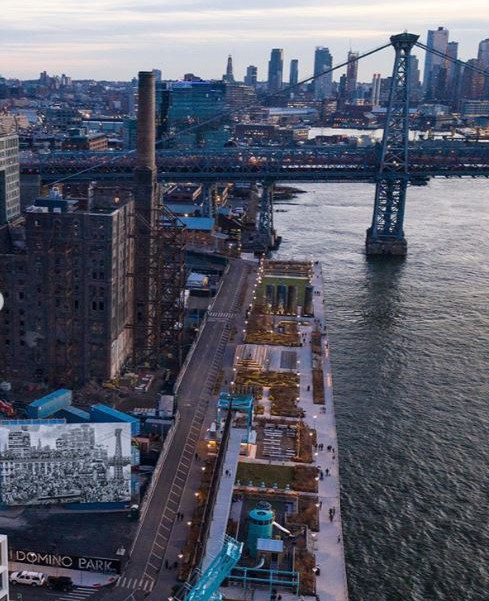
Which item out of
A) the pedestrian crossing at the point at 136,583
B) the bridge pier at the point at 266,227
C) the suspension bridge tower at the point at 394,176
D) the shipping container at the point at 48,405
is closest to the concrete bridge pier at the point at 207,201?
the bridge pier at the point at 266,227

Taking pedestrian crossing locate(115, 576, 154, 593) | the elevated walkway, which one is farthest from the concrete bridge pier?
pedestrian crossing locate(115, 576, 154, 593)

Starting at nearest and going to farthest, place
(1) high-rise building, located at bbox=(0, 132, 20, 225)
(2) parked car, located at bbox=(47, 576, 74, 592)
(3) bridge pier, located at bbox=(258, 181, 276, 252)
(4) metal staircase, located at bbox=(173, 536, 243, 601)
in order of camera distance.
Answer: (4) metal staircase, located at bbox=(173, 536, 243, 601), (2) parked car, located at bbox=(47, 576, 74, 592), (1) high-rise building, located at bbox=(0, 132, 20, 225), (3) bridge pier, located at bbox=(258, 181, 276, 252)

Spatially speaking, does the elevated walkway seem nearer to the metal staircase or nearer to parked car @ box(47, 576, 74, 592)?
the metal staircase

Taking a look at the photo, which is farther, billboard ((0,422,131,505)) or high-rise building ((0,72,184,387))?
high-rise building ((0,72,184,387))

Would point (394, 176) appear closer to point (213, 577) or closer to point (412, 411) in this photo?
point (412, 411)

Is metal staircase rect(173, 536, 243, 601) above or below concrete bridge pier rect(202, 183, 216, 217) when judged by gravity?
below

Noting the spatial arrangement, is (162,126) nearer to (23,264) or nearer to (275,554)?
Answer: (23,264)
